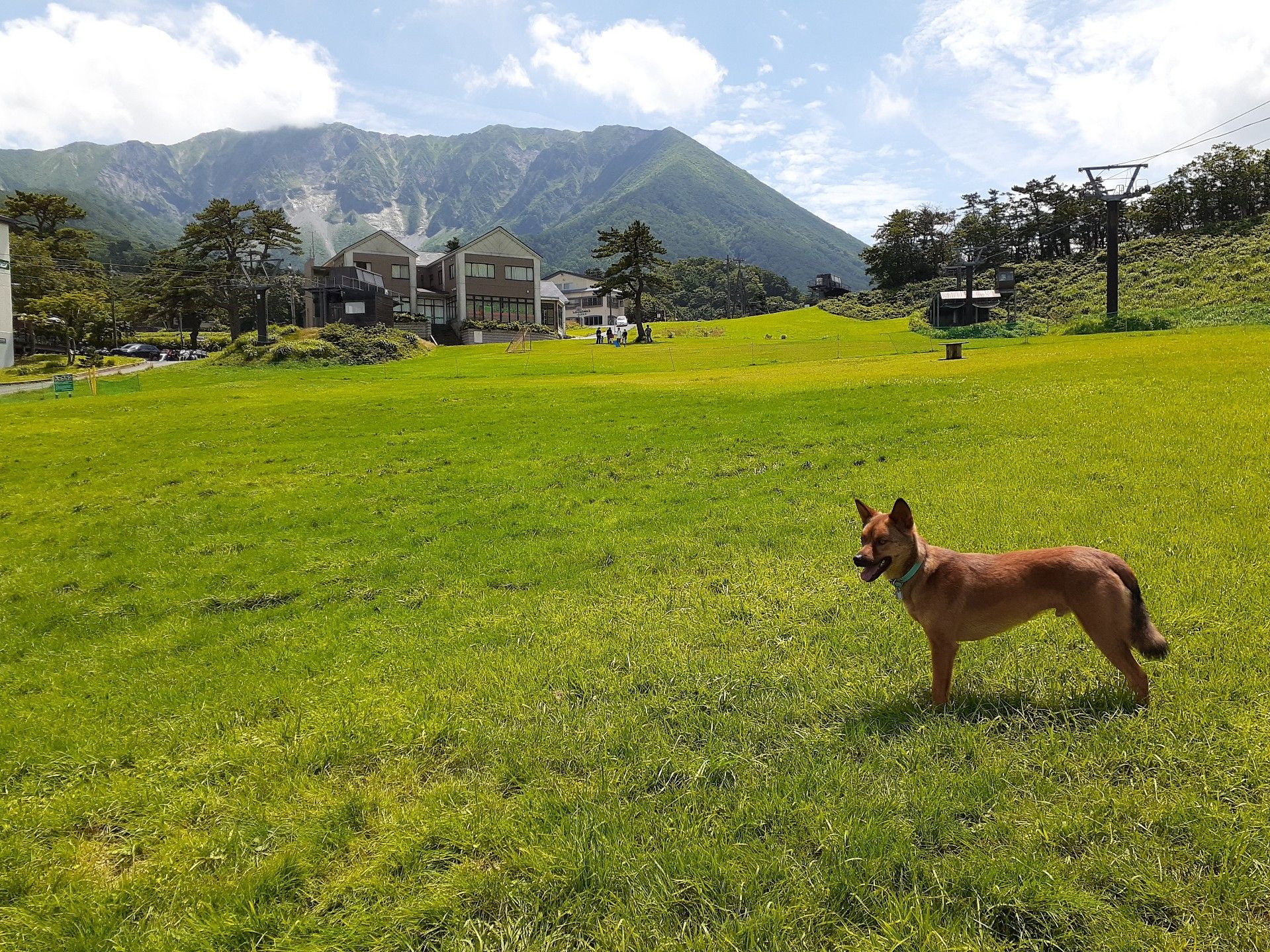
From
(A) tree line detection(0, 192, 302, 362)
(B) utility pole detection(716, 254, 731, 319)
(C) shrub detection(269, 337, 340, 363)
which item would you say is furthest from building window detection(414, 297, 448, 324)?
(B) utility pole detection(716, 254, 731, 319)

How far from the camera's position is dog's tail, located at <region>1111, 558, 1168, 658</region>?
14.3 feet

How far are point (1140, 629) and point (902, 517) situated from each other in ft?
5.54

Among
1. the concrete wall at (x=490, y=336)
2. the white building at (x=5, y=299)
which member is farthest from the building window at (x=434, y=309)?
the white building at (x=5, y=299)

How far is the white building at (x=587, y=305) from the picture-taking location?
13075 centimetres

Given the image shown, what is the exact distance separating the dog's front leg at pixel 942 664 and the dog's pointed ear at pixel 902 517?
83cm

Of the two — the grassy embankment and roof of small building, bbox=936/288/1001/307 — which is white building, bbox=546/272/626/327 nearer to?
roof of small building, bbox=936/288/1001/307

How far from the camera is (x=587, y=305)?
13475 centimetres

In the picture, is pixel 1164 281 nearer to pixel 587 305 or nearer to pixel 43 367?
pixel 587 305

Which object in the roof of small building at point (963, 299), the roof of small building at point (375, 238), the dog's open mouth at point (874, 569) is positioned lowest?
the dog's open mouth at point (874, 569)

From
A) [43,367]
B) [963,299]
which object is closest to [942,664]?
[43,367]

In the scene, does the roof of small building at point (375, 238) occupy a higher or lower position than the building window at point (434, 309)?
higher

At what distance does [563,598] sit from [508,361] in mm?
45145

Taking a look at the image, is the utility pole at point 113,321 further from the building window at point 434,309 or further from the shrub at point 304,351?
the shrub at point 304,351

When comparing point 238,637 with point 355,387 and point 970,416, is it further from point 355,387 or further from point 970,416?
point 355,387
